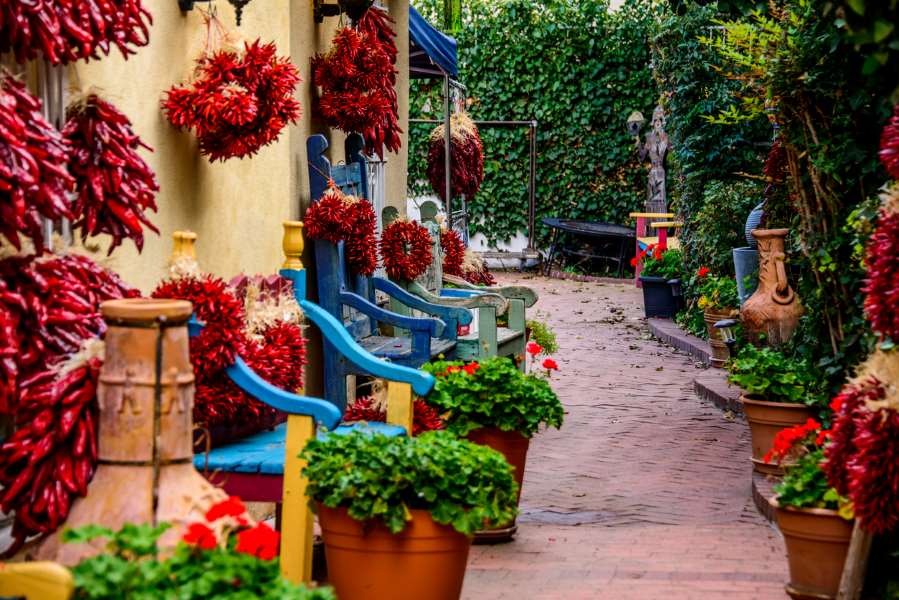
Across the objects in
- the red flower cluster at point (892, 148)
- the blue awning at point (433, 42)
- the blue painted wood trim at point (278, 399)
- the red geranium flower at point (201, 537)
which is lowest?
the red geranium flower at point (201, 537)

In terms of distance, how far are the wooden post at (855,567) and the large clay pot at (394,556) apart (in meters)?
1.38

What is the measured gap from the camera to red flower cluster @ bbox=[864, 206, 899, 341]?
3.81 metres

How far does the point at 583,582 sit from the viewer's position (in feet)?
16.3

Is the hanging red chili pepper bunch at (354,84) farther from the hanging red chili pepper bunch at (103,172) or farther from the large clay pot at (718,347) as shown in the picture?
the large clay pot at (718,347)

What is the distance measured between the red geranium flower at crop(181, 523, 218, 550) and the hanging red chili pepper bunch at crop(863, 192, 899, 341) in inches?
87.9

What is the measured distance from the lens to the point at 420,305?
278 inches

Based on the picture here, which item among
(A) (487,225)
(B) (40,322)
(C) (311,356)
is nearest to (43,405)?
(B) (40,322)

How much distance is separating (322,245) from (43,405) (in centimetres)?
325

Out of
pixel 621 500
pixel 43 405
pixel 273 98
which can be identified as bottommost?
pixel 621 500

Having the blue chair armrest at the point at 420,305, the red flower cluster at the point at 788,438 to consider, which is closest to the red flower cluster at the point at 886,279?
the red flower cluster at the point at 788,438

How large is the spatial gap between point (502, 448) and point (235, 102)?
2029 millimetres

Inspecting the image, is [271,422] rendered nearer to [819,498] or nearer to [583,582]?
[583,582]

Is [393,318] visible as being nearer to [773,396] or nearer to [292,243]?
[292,243]

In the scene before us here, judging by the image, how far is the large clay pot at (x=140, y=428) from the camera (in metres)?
A: 3.10
